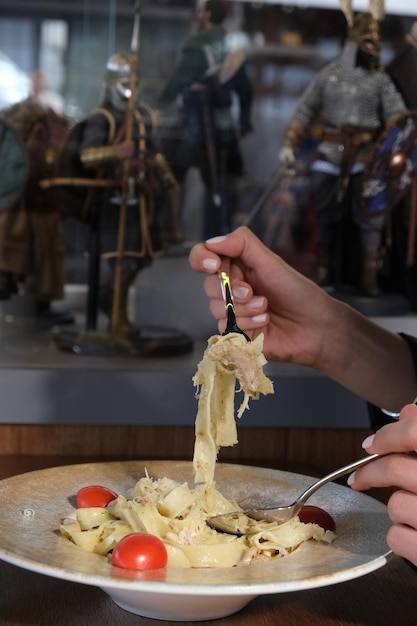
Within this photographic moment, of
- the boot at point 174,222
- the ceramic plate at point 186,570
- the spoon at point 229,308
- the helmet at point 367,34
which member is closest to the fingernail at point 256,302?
the spoon at point 229,308

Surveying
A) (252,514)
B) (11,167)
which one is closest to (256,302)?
(252,514)

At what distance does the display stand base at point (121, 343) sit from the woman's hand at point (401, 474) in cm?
164

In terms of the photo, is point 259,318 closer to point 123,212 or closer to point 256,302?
point 256,302

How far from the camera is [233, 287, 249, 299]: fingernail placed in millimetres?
1208

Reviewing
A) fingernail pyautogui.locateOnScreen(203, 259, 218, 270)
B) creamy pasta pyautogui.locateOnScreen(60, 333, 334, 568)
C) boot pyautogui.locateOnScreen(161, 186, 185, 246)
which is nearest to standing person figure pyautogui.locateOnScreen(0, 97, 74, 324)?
boot pyautogui.locateOnScreen(161, 186, 185, 246)

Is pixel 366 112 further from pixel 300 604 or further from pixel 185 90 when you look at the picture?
pixel 300 604

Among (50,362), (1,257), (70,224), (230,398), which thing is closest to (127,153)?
(70,224)

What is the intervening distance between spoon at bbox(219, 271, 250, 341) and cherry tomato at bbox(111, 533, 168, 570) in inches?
11.6

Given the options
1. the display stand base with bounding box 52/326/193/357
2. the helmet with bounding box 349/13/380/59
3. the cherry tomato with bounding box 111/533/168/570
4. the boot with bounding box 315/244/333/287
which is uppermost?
the helmet with bounding box 349/13/380/59

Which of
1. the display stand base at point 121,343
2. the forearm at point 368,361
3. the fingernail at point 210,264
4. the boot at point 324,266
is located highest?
the fingernail at point 210,264

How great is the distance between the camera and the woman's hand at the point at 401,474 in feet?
2.61

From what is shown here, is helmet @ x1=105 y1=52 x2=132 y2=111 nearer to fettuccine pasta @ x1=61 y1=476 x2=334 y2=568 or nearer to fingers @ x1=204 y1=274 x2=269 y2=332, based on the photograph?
fingers @ x1=204 y1=274 x2=269 y2=332

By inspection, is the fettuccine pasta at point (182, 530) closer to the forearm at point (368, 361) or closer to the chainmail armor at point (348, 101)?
the forearm at point (368, 361)

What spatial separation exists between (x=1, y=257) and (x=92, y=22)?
2.53ft
